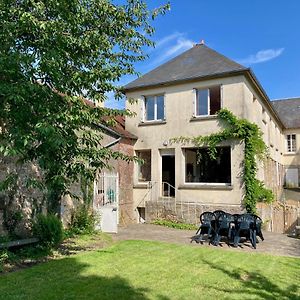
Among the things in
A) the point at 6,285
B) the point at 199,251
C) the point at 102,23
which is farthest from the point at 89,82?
the point at 199,251

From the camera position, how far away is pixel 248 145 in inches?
610

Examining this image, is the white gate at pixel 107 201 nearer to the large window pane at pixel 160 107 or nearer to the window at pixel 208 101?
the large window pane at pixel 160 107

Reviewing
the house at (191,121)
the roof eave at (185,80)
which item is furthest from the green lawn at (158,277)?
the roof eave at (185,80)

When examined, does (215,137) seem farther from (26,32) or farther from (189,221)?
(26,32)

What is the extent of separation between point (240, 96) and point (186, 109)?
2774 millimetres

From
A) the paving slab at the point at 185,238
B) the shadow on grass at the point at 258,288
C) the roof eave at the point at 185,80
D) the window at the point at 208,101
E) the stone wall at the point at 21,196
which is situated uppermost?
the roof eave at the point at 185,80

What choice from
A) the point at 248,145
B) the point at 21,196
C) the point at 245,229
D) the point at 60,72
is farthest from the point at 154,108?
the point at 60,72

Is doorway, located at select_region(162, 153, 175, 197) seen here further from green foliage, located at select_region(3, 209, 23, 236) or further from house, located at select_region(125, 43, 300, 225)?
green foliage, located at select_region(3, 209, 23, 236)

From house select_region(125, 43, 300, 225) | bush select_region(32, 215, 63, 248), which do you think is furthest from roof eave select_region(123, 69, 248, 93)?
bush select_region(32, 215, 63, 248)

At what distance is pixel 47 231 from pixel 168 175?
34.0 feet

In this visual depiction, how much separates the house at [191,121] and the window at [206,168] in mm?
57

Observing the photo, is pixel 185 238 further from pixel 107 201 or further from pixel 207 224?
pixel 107 201

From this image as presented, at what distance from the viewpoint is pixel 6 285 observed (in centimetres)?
656

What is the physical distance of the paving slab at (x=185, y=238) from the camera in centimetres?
1082
